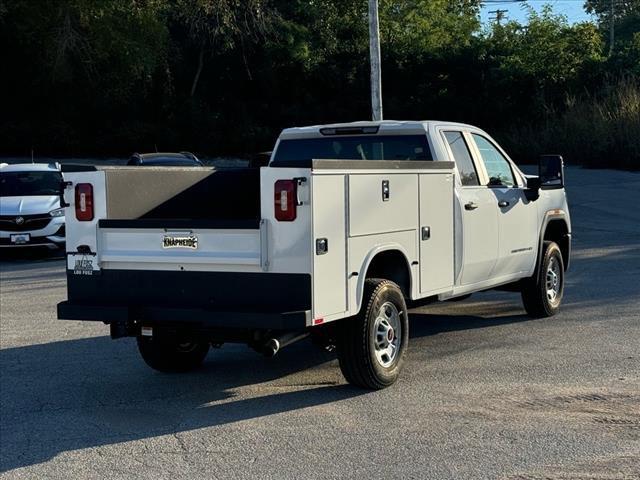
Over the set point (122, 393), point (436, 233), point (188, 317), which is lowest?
point (122, 393)

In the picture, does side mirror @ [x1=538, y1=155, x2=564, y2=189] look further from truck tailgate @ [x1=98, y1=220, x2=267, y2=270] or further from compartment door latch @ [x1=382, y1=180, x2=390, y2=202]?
truck tailgate @ [x1=98, y1=220, x2=267, y2=270]

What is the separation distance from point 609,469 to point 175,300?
3.26 metres

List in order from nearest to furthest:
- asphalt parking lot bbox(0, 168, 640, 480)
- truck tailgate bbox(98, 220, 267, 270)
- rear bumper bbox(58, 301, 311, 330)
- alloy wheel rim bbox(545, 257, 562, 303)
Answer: asphalt parking lot bbox(0, 168, 640, 480), rear bumper bbox(58, 301, 311, 330), truck tailgate bbox(98, 220, 267, 270), alloy wheel rim bbox(545, 257, 562, 303)

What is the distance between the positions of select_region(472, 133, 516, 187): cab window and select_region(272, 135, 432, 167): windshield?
3.17ft

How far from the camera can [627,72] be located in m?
37.5

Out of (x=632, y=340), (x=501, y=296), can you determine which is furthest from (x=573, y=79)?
(x=632, y=340)

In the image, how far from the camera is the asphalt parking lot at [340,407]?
228 inches

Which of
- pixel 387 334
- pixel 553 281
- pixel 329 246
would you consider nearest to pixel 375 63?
pixel 553 281

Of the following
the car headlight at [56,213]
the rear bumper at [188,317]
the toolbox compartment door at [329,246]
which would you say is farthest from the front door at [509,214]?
the car headlight at [56,213]

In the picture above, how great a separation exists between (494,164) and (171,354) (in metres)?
3.82

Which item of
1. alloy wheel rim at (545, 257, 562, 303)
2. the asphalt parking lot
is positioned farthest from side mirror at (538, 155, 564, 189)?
the asphalt parking lot

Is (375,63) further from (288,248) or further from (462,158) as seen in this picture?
(288,248)

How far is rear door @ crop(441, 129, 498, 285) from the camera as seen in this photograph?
862cm

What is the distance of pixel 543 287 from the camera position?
1030cm
